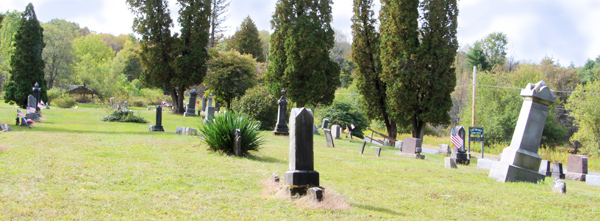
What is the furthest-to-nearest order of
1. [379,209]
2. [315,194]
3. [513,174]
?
[513,174], [379,209], [315,194]

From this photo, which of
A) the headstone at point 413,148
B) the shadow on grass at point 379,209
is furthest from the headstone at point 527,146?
the headstone at point 413,148

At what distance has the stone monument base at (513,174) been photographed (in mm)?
9969

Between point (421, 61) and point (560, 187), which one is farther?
point (421, 61)

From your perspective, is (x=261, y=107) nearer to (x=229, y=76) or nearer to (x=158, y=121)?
(x=158, y=121)

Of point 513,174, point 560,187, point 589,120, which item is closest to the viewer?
point 560,187

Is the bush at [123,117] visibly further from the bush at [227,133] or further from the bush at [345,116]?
the bush at [345,116]

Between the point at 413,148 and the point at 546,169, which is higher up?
the point at 413,148

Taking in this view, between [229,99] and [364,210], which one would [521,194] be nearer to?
[364,210]

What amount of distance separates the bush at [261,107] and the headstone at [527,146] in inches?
627

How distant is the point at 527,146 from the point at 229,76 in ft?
80.5

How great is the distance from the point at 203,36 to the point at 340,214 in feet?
93.0

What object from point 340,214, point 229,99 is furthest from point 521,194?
point 229,99

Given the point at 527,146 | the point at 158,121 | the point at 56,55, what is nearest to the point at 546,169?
the point at 527,146

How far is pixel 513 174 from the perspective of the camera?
32.8ft
